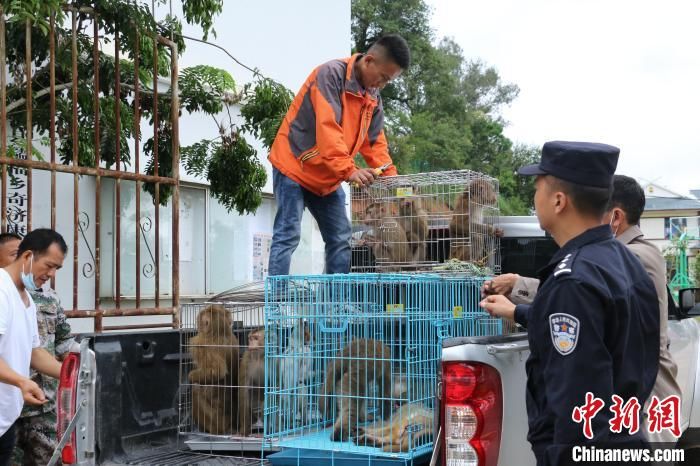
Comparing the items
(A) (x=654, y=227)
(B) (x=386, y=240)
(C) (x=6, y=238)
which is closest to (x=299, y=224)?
(B) (x=386, y=240)

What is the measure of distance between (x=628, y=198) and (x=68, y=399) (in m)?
2.64

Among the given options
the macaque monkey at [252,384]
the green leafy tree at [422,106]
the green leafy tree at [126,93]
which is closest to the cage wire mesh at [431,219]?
the macaque monkey at [252,384]

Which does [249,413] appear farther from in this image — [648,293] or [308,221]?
[308,221]

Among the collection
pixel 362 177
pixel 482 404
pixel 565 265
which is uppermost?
pixel 362 177

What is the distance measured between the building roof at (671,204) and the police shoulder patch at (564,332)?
62.8 m

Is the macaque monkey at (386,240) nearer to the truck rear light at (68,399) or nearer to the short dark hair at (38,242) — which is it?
the short dark hair at (38,242)

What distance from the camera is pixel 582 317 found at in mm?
2328

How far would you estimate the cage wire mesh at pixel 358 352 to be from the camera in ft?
12.7

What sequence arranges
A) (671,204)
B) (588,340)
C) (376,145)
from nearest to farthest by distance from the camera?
(588,340) → (376,145) → (671,204)

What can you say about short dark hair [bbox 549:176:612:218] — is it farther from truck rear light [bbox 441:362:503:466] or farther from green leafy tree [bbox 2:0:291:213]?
green leafy tree [bbox 2:0:291:213]

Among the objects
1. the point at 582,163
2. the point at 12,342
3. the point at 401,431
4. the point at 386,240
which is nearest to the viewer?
the point at 582,163

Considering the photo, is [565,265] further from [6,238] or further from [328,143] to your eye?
[6,238]

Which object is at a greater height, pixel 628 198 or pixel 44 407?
pixel 628 198

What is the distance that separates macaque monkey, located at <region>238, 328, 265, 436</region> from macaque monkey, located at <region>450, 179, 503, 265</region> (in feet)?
4.35
